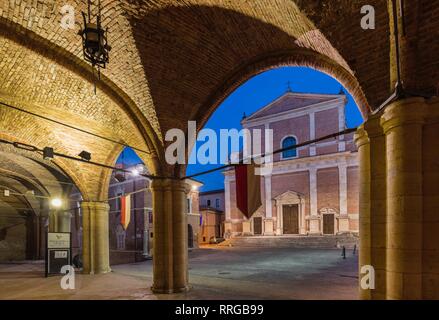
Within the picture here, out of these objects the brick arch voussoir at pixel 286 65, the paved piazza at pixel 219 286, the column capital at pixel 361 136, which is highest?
the brick arch voussoir at pixel 286 65

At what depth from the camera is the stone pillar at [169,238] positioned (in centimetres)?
874

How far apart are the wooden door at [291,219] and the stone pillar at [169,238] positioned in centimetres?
2190

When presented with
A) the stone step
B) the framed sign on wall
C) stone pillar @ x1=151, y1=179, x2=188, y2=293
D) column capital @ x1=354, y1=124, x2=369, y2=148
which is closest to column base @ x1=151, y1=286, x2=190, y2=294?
stone pillar @ x1=151, y1=179, x2=188, y2=293

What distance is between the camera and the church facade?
27.1 meters

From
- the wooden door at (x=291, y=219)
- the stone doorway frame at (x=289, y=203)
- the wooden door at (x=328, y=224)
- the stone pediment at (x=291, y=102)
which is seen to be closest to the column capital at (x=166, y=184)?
the wooden door at (x=328, y=224)

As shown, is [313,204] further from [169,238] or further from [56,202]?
[169,238]

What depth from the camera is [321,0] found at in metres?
4.94

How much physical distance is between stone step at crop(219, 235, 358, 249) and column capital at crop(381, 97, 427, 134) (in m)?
21.9

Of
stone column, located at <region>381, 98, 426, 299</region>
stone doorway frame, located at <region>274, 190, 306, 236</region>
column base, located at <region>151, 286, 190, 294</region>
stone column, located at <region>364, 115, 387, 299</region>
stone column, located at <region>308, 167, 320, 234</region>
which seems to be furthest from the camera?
stone doorway frame, located at <region>274, 190, 306, 236</region>

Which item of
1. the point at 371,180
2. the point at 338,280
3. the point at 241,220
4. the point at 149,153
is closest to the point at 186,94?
the point at 149,153

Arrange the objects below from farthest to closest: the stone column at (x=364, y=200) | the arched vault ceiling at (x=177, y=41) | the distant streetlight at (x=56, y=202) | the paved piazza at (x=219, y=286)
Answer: the distant streetlight at (x=56, y=202) → the paved piazza at (x=219, y=286) → the arched vault ceiling at (x=177, y=41) → the stone column at (x=364, y=200)

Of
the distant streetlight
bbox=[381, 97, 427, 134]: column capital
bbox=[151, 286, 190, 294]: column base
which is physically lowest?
bbox=[151, 286, 190, 294]: column base

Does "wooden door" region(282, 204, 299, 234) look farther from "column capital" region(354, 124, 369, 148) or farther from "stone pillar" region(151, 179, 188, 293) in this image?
"column capital" region(354, 124, 369, 148)

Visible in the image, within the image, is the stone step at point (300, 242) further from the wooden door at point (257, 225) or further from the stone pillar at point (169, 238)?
the stone pillar at point (169, 238)
